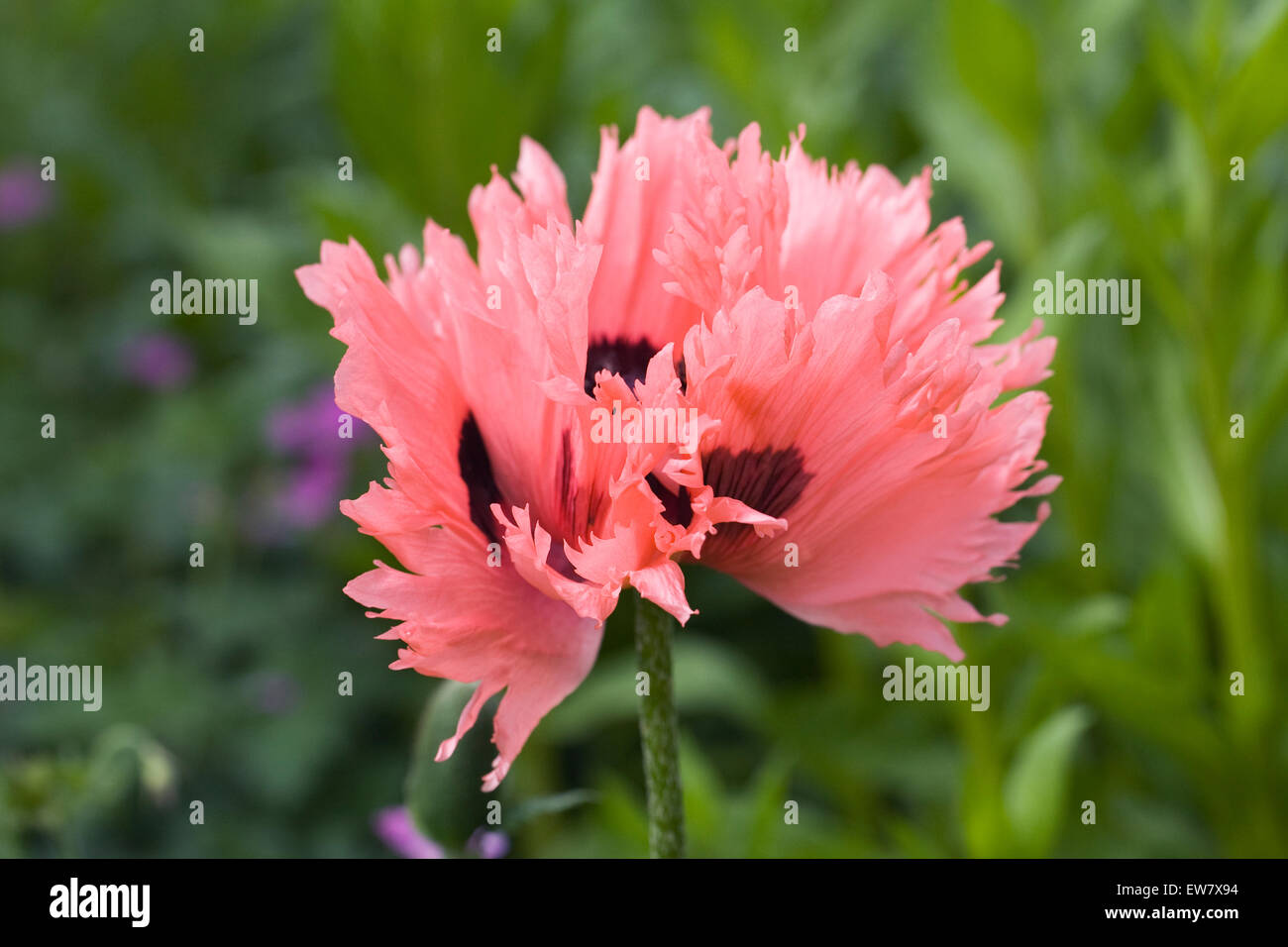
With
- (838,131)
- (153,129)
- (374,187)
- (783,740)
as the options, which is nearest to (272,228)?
(374,187)

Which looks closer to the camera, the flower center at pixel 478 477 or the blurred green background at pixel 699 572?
the flower center at pixel 478 477

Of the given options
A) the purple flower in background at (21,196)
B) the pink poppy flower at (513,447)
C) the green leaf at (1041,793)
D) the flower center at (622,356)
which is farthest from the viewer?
the purple flower in background at (21,196)

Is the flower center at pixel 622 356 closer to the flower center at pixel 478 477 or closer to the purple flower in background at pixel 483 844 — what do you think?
the flower center at pixel 478 477

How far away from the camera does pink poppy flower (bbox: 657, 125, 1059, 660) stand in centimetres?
53

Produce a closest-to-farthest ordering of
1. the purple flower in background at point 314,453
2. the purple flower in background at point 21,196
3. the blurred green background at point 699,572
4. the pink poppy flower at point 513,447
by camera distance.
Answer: the pink poppy flower at point 513,447 → the blurred green background at point 699,572 → the purple flower in background at point 314,453 → the purple flower in background at point 21,196

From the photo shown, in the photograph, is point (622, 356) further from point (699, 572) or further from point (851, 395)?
point (699, 572)

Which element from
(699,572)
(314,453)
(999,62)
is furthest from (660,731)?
(314,453)

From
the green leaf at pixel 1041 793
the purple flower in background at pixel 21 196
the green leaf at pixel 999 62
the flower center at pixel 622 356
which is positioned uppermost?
the purple flower in background at pixel 21 196

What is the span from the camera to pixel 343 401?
53 centimetres

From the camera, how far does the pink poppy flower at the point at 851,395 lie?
53cm

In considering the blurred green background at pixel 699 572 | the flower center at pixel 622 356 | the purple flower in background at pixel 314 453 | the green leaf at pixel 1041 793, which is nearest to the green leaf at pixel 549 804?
the flower center at pixel 622 356

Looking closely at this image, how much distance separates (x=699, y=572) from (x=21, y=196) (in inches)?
59.6
